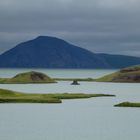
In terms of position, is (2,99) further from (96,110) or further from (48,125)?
(48,125)

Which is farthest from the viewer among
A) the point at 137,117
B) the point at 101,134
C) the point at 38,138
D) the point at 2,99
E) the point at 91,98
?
the point at 91,98

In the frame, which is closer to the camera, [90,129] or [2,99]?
[90,129]

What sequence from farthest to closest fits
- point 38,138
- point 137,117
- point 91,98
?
1. point 91,98
2. point 137,117
3. point 38,138

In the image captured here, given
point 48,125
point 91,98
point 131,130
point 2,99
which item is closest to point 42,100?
point 2,99

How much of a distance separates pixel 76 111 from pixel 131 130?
29.9 meters

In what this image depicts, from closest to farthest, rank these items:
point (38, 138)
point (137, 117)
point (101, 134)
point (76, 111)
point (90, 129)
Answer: point (38, 138)
point (101, 134)
point (90, 129)
point (137, 117)
point (76, 111)

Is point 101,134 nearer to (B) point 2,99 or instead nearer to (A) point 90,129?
(A) point 90,129

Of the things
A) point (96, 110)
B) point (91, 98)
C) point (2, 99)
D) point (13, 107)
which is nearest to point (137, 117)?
point (96, 110)

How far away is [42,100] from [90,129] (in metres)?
42.5

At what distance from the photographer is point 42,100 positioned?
118500 mm

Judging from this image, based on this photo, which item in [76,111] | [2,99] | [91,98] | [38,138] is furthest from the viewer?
[91,98]

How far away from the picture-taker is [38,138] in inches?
2638

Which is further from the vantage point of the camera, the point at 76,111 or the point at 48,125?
the point at 76,111

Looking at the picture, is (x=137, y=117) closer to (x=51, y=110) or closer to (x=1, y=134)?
(x=51, y=110)
